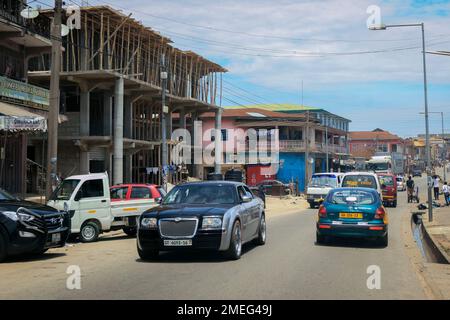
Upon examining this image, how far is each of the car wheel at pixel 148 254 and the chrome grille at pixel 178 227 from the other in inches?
25.1

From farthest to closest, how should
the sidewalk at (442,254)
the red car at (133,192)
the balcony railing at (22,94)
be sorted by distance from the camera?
the balcony railing at (22,94)
the red car at (133,192)
the sidewalk at (442,254)

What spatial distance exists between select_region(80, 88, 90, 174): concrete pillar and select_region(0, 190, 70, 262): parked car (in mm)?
21766

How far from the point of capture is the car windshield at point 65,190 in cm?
1551

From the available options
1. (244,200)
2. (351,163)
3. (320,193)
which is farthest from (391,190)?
(351,163)

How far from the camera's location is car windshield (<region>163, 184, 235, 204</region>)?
465 inches

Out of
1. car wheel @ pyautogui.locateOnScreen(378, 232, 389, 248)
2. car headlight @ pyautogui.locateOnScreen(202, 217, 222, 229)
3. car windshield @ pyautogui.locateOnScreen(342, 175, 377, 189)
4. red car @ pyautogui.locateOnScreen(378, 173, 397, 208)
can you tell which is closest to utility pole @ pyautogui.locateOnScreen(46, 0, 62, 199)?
car headlight @ pyautogui.locateOnScreen(202, 217, 222, 229)

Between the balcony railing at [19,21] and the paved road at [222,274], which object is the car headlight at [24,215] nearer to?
the paved road at [222,274]

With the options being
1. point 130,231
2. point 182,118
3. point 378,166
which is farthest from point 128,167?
point 378,166

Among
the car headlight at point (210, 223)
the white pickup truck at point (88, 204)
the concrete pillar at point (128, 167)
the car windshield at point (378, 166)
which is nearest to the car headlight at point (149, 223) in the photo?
the car headlight at point (210, 223)

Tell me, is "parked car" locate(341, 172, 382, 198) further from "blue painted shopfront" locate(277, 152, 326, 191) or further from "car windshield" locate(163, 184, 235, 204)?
"blue painted shopfront" locate(277, 152, 326, 191)

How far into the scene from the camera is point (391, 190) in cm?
3378

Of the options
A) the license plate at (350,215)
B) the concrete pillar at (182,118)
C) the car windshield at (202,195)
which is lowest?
the license plate at (350,215)
